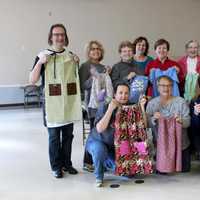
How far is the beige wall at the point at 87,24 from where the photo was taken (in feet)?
28.6

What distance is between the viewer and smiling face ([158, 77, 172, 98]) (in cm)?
332

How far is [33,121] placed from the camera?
6.70 meters

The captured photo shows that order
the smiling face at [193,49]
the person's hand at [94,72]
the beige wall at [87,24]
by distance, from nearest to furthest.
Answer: the person's hand at [94,72] < the smiling face at [193,49] < the beige wall at [87,24]

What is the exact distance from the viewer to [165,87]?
334 centimetres

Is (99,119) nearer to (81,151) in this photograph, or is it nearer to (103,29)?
(81,151)

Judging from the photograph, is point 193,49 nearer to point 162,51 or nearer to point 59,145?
point 162,51

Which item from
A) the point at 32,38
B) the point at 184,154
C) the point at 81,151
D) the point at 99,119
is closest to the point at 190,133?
the point at 184,154

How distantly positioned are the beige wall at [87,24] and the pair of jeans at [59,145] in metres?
5.52

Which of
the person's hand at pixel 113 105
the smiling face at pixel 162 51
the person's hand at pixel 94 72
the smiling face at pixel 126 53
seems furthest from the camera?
the smiling face at pixel 162 51

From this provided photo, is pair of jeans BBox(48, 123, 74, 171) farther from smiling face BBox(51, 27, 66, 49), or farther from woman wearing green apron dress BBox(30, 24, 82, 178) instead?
smiling face BBox(51, 27, 66, 49)

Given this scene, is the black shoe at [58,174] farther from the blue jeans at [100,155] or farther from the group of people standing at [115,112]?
the blue jeans at [100,155]

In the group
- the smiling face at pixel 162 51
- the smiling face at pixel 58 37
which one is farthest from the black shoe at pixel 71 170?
the smiling face at pixel 162 51

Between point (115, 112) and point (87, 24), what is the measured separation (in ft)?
20.6

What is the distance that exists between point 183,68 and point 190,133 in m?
1.08
